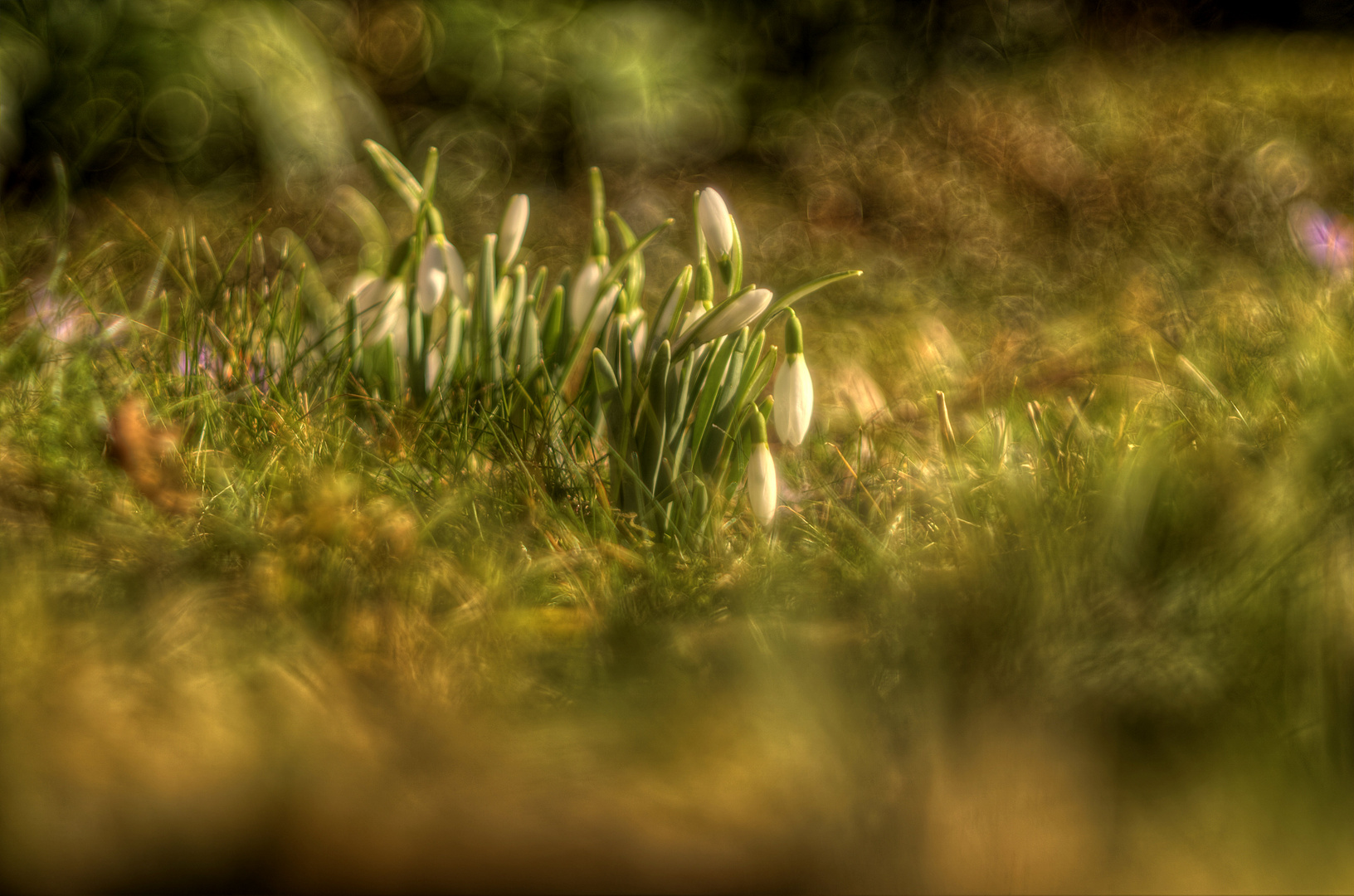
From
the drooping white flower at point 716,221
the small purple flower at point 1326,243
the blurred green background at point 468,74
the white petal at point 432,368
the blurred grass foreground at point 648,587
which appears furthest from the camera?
the blurred green background at point 468,74

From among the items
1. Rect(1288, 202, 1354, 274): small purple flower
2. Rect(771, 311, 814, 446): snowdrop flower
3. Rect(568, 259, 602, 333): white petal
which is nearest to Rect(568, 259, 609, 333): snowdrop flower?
Rect(568, 259, 602, 333): white petal

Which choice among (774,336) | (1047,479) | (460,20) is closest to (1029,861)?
(1047,479)

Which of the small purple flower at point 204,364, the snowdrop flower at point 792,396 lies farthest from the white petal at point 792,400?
the small purple flower at point 204,364

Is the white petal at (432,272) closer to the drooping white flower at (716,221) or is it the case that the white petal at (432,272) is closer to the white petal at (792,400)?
the drooping white flower at (716,221)

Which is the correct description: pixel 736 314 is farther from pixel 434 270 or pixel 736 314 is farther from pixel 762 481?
pixel 434 270

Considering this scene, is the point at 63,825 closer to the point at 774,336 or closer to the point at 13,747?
the point at 13,747

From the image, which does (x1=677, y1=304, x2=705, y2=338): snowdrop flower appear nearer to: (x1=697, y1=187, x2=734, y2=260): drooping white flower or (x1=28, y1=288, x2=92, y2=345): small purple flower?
(x1=697, y1=187, x2=734, y2=260): drooping white flower
